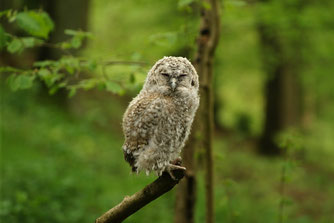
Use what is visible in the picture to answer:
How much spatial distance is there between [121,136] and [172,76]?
1058 cm

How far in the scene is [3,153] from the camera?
7.46m

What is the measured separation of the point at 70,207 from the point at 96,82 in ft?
9.57

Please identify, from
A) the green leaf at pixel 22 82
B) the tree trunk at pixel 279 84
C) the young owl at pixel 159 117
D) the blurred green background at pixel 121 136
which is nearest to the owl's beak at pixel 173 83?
the young owl at pixel 159 117

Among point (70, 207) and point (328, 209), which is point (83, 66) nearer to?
point (70, 207)

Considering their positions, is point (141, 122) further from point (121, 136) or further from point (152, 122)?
point (121, 136)

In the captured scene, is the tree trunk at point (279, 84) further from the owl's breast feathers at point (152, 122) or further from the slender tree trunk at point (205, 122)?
the owl's breast feathers at point (152, 122)

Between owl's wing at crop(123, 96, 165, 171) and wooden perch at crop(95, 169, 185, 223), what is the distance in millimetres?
181

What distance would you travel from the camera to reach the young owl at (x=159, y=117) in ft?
7.27

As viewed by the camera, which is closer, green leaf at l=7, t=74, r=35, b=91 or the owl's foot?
the owl's foot

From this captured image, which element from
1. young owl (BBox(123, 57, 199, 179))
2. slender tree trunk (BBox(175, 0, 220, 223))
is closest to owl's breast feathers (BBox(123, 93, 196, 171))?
young owl (BBox(123, 57, 199, 179))

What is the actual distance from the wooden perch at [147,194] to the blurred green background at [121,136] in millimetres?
1542

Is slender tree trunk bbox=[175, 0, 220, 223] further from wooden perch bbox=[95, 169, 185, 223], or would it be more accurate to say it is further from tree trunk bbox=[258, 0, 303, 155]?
tree trunk bbox=[258, 0, 303, 155]

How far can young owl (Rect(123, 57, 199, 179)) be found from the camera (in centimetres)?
221

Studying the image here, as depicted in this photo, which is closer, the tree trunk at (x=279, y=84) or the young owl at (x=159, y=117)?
the young owl at (x=159, y=117)
